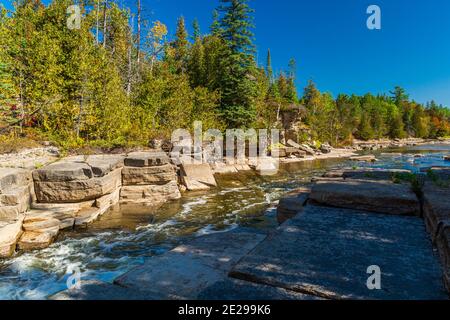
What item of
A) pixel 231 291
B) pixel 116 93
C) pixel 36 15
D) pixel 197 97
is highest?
pixel 36 15

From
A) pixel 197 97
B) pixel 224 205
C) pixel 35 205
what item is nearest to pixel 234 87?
pixel 197 97

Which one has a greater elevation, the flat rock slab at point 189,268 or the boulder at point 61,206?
the flat rock slab at point 189,268

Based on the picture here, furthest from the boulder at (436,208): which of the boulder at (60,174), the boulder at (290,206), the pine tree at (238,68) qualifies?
the pine tree at (238,68)

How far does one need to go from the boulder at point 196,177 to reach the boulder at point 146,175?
7.37 feet

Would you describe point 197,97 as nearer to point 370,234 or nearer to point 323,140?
point 370,234

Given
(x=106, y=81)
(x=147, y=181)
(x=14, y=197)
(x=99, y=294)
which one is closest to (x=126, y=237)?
(x=14, y=197)

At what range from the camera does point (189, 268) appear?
2.89 m

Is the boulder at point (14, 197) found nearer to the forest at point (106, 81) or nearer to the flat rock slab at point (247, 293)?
the forest at point (106, 81)

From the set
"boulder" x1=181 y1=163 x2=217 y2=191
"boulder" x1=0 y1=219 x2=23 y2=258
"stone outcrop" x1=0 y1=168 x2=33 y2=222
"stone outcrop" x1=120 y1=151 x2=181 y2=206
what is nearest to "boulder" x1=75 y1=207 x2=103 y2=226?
"stone outcrop" x1=0 y1=168 x2=33 y2=222

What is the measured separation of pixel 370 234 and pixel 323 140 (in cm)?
5581

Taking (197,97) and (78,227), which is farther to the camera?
(197,97)

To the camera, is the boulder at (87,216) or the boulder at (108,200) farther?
the boulder at (108,200)

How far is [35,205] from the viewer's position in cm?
793

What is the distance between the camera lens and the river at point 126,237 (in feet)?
17.0
